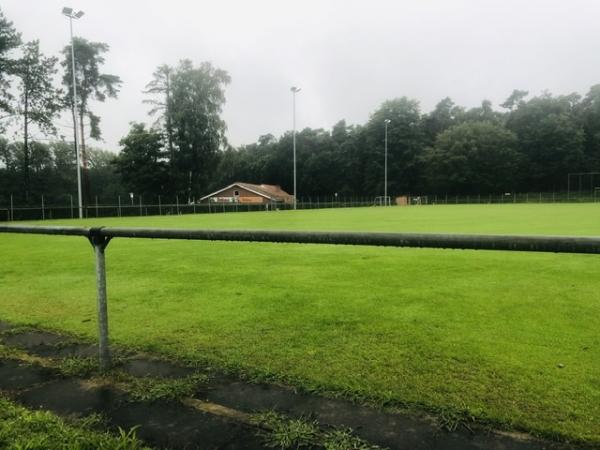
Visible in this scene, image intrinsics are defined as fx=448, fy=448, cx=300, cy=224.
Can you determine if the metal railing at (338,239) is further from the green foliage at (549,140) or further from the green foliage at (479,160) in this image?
the green foliage at (549,140)

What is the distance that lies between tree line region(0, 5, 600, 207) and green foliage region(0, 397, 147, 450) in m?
40.1

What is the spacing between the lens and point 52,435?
1951 millimetres

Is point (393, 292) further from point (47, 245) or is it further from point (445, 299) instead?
point (47, 245)

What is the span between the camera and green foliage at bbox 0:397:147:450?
1873 mm

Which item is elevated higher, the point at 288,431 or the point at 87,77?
the point at 87,77

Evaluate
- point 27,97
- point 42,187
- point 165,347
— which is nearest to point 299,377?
point 165,347

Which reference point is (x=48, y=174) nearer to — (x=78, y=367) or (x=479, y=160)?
(x=78, y=367)

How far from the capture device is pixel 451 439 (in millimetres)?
1899

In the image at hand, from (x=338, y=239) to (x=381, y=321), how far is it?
2.04 m

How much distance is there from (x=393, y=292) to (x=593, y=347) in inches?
84.0

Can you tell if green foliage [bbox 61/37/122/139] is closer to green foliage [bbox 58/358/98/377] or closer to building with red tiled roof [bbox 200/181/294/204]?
building with red tiled roof [bbox 200/181/294/204]

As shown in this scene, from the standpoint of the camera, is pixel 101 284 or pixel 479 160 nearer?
pixel 101 284

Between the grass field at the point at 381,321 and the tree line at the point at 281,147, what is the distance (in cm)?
3694

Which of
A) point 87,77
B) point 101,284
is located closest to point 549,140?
point 87,77
